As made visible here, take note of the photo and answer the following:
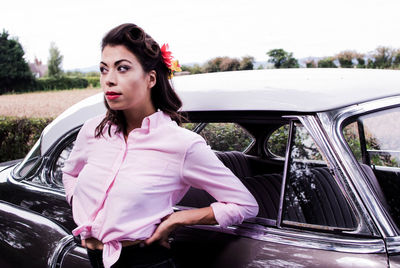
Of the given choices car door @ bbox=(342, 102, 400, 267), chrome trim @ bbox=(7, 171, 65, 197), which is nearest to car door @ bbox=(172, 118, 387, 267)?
car door @ bbox=(342, 102, 400, 267)

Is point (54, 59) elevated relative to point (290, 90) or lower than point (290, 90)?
elevated

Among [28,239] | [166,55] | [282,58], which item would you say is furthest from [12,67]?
[166,55]

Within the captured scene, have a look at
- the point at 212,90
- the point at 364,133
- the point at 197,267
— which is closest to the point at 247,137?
the point at 212,90

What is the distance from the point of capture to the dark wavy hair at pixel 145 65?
1.87m

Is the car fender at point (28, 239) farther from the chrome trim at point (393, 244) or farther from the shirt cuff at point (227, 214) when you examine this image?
the chrome trim at point (393, 244)

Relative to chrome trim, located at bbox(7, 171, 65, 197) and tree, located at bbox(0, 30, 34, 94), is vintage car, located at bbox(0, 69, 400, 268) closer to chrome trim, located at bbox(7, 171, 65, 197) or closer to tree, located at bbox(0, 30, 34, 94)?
chrome trim, located at bbox(7, 171, 65, 197)

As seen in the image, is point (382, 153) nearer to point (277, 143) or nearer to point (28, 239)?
point (277, 143)

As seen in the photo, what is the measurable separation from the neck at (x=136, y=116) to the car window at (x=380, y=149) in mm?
829

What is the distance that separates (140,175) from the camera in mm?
1730

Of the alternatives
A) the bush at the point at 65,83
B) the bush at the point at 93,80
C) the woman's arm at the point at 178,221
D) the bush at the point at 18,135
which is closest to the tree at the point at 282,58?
the bush at the point at 18,135

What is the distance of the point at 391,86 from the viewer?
2045 millimetres

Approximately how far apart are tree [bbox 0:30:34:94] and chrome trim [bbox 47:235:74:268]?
120 ft

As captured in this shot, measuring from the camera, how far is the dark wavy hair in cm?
187

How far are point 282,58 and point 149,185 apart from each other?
19.6m
